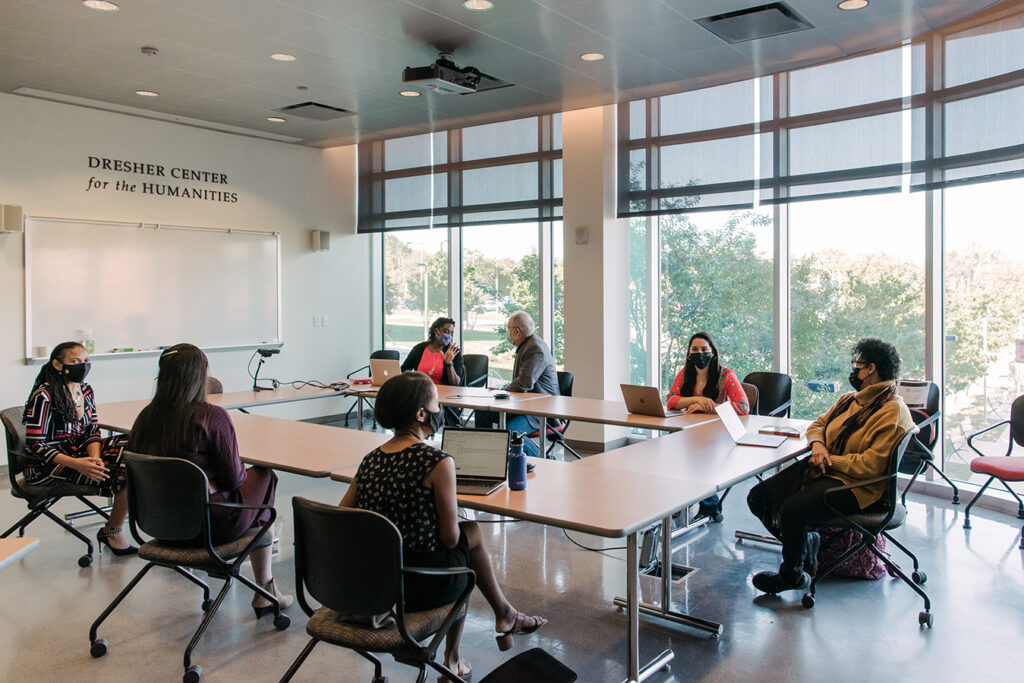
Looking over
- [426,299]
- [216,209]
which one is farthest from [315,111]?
[426,299]

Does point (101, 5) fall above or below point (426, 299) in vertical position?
above

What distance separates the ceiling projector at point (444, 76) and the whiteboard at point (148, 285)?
3366 millimetres

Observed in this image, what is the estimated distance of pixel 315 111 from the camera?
706cm

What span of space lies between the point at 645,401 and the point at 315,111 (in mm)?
4240

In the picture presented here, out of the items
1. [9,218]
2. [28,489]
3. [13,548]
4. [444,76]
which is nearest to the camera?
[13,548]

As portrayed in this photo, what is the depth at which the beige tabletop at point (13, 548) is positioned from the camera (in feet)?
6.46

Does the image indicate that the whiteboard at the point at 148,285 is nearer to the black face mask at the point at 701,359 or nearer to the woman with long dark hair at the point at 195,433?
the woman with long dark hair at the point at 195,433

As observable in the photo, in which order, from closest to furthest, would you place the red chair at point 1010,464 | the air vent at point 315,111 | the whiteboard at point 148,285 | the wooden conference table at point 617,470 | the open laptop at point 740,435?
the wooden conference table at point 617,470 < the open laptop at point 740,435 < the red chair at point 1010,464 < the whiteboard at point 148,285 < the air vent at point 315,111

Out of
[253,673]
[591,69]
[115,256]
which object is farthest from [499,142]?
[253,673]

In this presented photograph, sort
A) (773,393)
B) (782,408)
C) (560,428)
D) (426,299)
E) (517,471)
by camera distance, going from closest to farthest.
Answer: (517,471) < (782,408) < (773,393) < (560,428) < (426,299)

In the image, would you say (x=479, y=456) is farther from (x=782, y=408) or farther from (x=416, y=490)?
(x=782, y=408)

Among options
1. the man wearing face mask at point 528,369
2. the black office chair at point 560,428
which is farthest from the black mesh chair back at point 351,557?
the man wearing face mask at point 528,369

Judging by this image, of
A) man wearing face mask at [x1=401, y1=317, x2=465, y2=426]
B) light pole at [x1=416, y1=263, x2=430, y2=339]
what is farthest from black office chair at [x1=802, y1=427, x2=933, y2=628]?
light pole at [x1=416, y1=263, x2=430, y2=339]

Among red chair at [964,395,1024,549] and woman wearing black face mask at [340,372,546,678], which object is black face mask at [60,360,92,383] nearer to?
woman wearing black face mask at [340,372,546,678]
